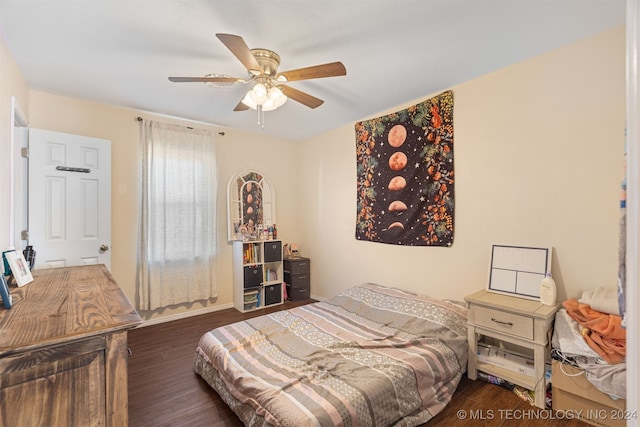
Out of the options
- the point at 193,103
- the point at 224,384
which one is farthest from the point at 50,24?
the point at 224,384

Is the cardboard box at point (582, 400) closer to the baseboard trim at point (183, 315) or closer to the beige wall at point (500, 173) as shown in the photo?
the beige wall at point (500, 173)

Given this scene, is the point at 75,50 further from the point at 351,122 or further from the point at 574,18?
the point at 574,18

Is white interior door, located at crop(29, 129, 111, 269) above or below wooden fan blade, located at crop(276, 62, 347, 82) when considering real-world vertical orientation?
below

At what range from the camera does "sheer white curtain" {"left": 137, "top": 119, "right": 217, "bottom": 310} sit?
10.5ft

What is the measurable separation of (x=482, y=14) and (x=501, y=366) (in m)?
2.40

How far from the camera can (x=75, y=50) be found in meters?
2.02

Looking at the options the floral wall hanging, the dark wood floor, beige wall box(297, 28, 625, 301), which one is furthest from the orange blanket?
the floral wall hanging

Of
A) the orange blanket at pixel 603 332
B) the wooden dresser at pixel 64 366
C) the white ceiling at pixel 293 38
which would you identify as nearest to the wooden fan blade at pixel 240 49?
the white ceiling at pixel 293 38

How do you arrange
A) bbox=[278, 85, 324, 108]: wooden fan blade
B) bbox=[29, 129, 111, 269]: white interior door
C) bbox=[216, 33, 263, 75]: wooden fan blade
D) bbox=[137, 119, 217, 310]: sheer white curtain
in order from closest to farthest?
bbox=[216, 33, 263, 75]: wooden fan blade < bbox=[278, 85, 324, 108]: wooden fan blade < bbox=[29, 129, 111, 269]: white interior door < bbox=[137, 119, 217, 310]: sheer white curtain

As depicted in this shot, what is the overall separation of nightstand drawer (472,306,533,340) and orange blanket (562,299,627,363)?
0.89 ft

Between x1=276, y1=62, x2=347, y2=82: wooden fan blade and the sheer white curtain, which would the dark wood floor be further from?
x1=276, y1=62, x2=347, y2=82: wooden fan blade

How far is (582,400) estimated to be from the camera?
66.1 inches

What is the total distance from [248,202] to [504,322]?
3220mm

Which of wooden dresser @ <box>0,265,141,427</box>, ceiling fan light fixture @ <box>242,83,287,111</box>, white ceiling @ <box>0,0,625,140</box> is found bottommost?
wooden dresser @ <box>0,265,141,427</box>
